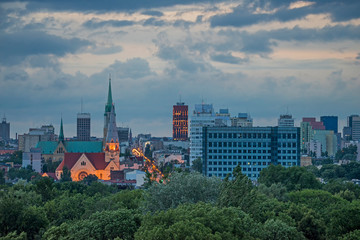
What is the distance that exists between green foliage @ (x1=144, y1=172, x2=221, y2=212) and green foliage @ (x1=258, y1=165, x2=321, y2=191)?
195ft

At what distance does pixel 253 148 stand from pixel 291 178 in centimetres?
3905

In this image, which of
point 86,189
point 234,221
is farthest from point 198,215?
point 86,189

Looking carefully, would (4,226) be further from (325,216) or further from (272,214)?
(325,216)

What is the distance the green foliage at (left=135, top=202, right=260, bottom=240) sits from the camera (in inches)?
2021

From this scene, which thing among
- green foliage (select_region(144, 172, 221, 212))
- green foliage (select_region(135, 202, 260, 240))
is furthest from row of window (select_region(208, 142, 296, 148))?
green foliage (select_region(135, 202, 260, 240))

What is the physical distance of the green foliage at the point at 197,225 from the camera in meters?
51.3

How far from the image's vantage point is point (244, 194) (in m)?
72.4

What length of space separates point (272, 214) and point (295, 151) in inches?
3783

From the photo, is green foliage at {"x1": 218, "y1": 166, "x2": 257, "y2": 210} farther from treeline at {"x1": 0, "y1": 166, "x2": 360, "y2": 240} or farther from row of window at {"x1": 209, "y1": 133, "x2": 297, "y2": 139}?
row of window at {"x1": 209, "y1": 133, "x2": 297, "y2": 139}

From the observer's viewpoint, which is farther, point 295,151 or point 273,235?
point 295,151

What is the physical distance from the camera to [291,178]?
436 ft

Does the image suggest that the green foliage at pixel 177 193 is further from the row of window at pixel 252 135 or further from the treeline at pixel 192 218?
the row of window at pixel 252 135


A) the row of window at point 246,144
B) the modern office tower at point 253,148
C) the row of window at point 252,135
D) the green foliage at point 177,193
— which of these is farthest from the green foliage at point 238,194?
the row of window at point 252,135

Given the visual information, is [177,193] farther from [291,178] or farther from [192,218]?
[291,178]
